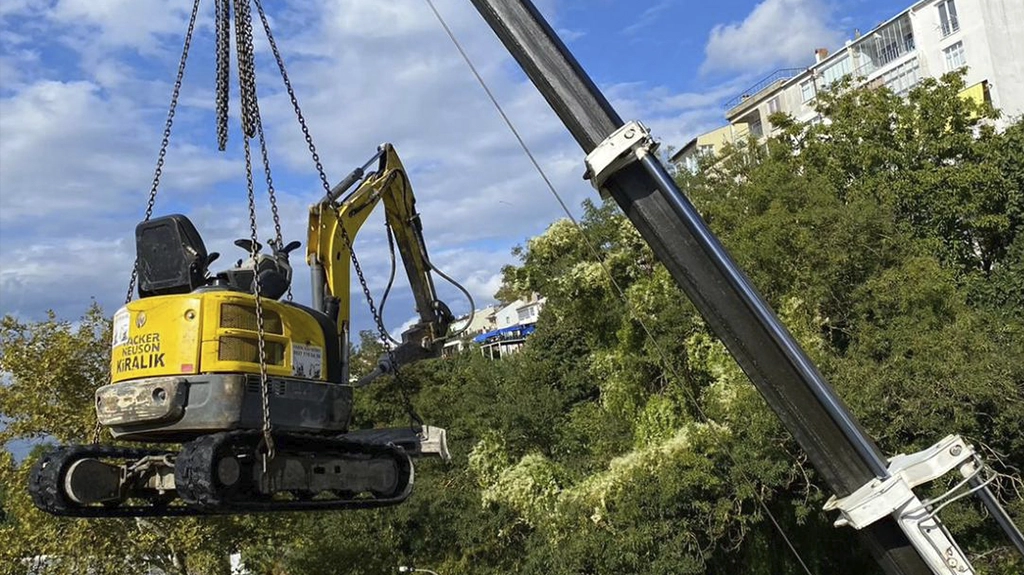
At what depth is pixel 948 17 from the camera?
4066cm

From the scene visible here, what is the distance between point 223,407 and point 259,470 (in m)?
0.61

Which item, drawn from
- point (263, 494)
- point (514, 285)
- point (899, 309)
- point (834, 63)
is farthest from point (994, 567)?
point (834, 63)

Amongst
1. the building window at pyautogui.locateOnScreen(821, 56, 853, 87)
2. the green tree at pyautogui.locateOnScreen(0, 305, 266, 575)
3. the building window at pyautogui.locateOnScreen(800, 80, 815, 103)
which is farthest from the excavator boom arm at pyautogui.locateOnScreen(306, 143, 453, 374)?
the building window at pyautogui.locateOnScreen(800, 80, 815, 103)

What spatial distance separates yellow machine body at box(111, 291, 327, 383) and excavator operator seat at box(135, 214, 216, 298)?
315mm

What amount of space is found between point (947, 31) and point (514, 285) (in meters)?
29.0

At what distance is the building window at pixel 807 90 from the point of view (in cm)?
4925

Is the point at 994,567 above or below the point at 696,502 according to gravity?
below

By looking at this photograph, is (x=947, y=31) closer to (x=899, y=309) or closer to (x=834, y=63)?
(x=834, y=63)

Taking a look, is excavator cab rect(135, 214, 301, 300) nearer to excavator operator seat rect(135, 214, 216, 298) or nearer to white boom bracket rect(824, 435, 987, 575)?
excavator operator seat rect(135, 214, 216, 298)

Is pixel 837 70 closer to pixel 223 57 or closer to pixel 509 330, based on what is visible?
pixel 509 330

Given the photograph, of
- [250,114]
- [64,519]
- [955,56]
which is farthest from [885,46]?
[250,114]

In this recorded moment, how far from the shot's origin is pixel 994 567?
18672 millimetres

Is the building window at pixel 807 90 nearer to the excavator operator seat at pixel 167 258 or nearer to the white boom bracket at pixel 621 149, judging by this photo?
the excavator operator seat at pixel 167 258

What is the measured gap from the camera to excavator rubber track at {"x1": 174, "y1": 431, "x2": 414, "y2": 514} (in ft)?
20.4
